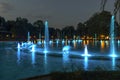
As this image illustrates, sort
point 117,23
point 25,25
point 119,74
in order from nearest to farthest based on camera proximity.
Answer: point 117,23
point 119,74
point 25,25

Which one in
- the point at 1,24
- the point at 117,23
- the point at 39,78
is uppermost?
the point at 1,24

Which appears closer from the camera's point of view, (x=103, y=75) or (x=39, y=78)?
(x=103, y=75)

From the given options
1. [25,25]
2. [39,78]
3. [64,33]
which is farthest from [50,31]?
[39,78]

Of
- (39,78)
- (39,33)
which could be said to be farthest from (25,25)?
(39,78)

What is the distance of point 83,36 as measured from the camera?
181 m

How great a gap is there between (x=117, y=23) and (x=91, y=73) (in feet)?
6.21

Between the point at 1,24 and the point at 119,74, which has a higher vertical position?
the point at 1,24

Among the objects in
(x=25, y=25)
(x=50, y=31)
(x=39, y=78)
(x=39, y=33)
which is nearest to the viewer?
(x=39, y=78)

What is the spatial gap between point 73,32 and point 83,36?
A: 16.0 m

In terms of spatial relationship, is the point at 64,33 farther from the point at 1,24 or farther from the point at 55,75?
the point at 55,75

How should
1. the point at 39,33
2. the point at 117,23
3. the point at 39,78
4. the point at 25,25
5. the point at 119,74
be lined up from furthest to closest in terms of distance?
the point at 39,33 → the point at 25,25 → the point at 39,78 → the point at 119,74 → the point at 117,23

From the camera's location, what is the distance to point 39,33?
172625 mm

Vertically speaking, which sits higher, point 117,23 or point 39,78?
point 117,23

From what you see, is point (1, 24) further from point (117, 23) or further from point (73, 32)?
point (117, 23)
